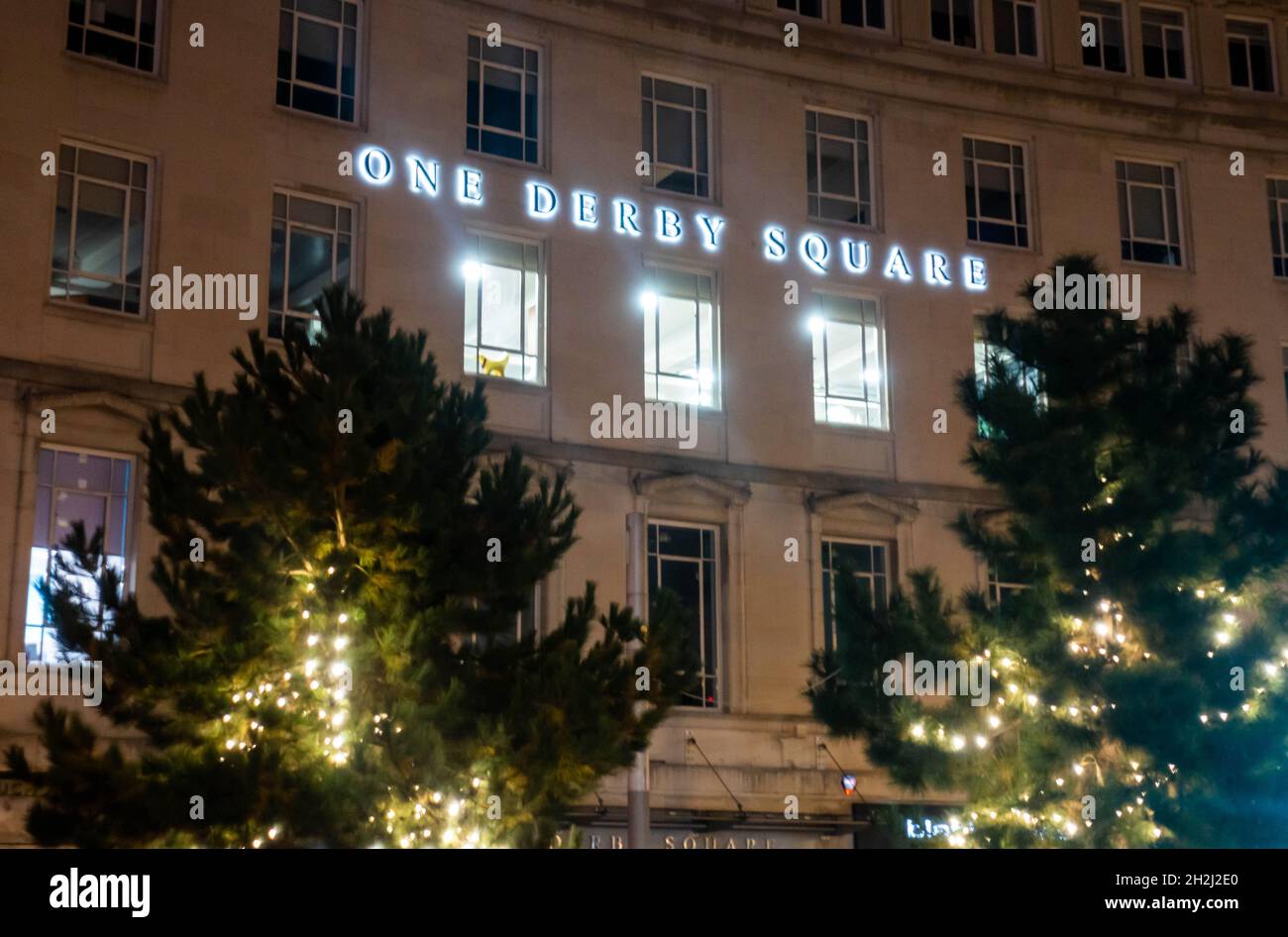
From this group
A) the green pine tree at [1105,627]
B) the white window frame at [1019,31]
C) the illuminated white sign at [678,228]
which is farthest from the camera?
the white window frame at [1019,31]

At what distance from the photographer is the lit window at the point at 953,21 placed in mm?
32812

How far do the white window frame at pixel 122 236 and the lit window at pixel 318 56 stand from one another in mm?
2610

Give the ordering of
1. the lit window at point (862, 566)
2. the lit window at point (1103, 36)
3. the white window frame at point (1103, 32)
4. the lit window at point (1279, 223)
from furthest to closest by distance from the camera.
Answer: the lit window at point (1279, 223), the lit window at point (1103, 36), the white window frame at point (1103, 32), the lit window at point (862, 566)

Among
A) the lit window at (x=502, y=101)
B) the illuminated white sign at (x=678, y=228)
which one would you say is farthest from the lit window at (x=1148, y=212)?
the lit window at (x=502, y=101)

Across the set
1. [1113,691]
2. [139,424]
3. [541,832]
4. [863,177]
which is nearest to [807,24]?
[863,177]

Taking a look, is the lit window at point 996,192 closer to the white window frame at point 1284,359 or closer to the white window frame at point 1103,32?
the white window frame at point 1103,32

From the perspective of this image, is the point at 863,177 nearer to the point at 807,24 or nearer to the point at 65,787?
the point at 807,24

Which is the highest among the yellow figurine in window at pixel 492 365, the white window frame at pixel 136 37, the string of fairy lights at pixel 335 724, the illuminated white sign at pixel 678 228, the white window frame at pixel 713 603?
the white window frame at pixel 136 37

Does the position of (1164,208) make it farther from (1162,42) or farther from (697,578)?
(697,578)

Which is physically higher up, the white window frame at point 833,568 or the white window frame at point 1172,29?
the white window frame at point 1172,29

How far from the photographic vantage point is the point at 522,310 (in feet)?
92.4

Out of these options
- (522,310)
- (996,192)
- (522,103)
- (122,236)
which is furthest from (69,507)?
(996,192)

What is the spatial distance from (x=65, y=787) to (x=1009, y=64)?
2283 centimetres

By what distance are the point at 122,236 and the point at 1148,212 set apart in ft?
62.2
